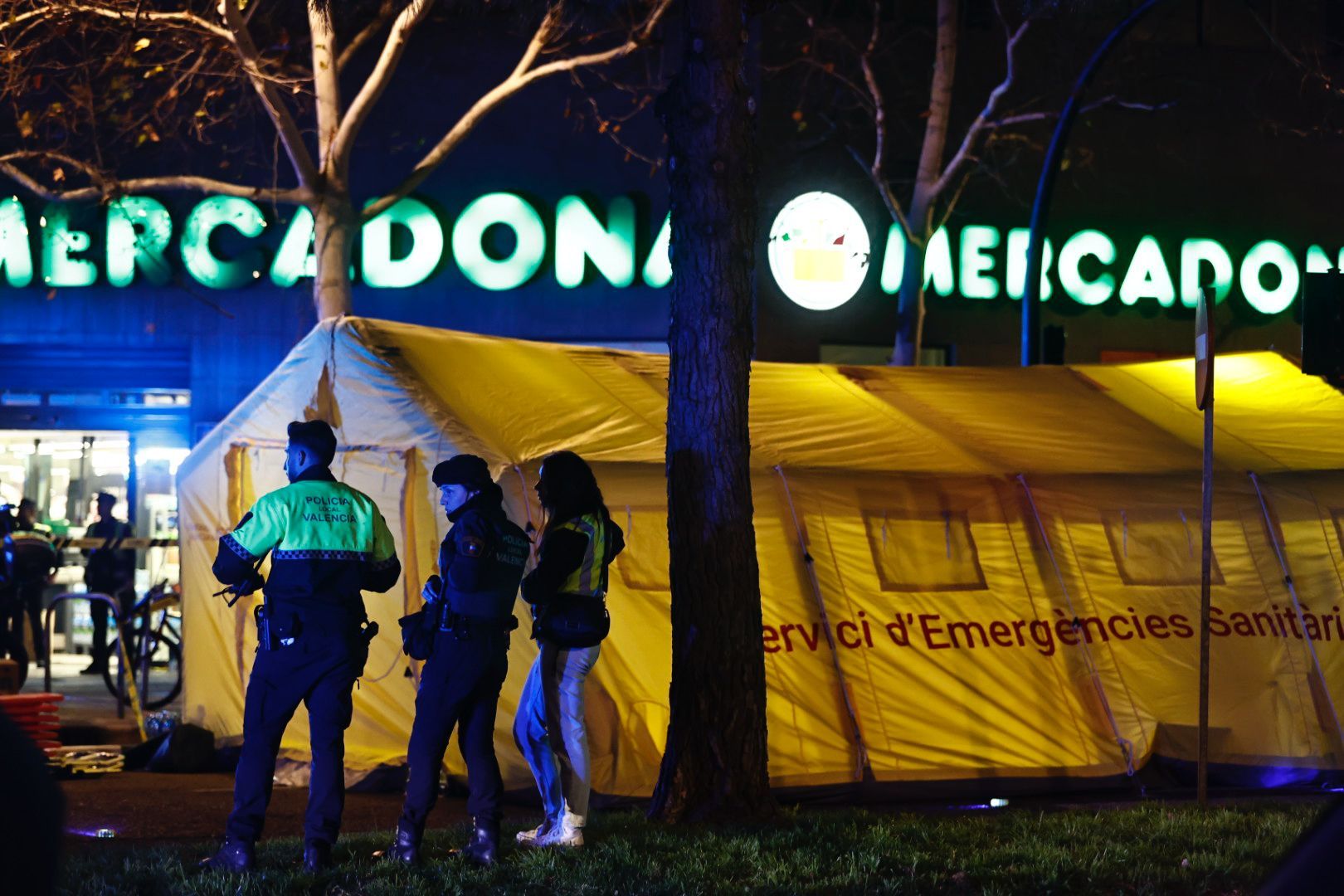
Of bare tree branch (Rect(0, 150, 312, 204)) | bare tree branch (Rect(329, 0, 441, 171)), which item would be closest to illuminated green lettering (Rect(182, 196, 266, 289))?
bare tree branch (Rect(0, 150, 312, 204))

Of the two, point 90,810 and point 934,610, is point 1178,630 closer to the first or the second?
point 934,610

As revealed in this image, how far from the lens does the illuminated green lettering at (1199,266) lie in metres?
20.9

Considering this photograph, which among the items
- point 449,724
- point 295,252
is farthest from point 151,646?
point 449,724

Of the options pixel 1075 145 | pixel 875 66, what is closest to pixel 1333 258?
pixel 1075 145

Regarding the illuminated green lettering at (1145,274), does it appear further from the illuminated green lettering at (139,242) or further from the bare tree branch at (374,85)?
the illuminated green lettering at (139,242)

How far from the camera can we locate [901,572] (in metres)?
10.8

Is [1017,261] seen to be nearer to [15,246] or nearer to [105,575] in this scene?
[105,575]

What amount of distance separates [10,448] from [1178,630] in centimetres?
1428

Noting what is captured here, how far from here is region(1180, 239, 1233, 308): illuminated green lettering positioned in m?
20.9

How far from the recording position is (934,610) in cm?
1075

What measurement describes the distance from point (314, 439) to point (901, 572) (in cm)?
455

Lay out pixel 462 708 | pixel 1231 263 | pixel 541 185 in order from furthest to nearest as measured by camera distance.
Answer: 1. pixel 1231 263
2. pixel 541 185
3. pixel 462 708

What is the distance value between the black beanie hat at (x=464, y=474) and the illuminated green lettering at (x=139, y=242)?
13102 millimetres

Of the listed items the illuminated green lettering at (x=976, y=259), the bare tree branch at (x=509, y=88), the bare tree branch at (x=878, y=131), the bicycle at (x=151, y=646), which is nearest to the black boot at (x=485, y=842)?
the bicycle at (x=151, y=646)
